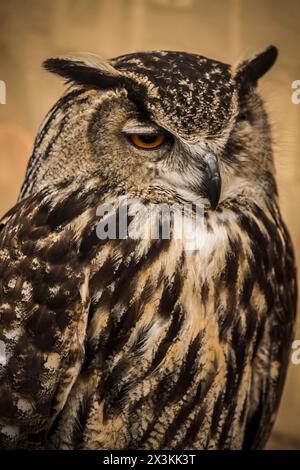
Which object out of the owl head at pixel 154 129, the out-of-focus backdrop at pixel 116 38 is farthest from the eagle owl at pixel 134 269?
the out-of-focus backdrop at pixel 116 38

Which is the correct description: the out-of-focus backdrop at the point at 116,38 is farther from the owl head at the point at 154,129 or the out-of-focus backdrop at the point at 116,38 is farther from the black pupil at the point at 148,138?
the black pupil at the point at 148,138

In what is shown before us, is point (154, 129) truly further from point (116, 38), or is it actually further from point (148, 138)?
point (116, 38)

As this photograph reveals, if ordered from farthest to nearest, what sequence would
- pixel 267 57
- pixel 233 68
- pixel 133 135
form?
pixel 267 57
pixel 233 68
pixel 133 135

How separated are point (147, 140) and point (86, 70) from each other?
0.20 metres

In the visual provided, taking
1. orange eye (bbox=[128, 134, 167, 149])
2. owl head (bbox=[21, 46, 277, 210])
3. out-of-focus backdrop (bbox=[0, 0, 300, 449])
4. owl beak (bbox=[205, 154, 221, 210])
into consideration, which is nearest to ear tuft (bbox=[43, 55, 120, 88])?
owl head (bbox=[21, 46, 277, 210])

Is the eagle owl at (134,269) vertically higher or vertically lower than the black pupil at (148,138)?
lower

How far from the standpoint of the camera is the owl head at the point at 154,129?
3.60 feet

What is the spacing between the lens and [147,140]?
1.12 meters

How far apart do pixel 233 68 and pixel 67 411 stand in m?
0.80

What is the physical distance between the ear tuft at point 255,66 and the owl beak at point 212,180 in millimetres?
205

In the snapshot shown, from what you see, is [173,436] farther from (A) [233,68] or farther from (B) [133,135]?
(A) [233,68]

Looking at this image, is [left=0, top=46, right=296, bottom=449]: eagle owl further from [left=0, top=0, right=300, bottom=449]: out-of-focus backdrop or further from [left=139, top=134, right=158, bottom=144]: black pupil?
[left=0, top=0, right=300, bottom=449]: out-of-focus backdrop
